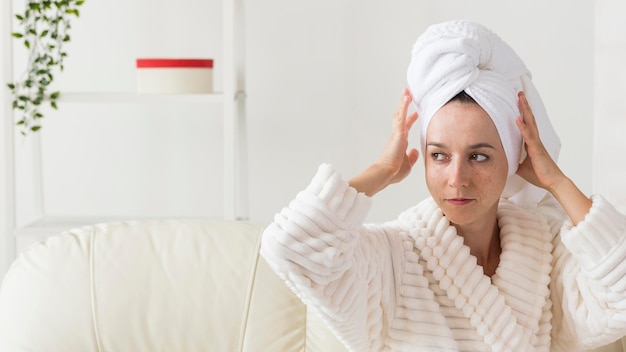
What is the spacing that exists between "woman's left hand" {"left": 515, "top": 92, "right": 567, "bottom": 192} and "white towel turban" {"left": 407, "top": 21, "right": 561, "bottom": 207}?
0.01 meters

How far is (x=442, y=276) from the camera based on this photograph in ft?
5.65

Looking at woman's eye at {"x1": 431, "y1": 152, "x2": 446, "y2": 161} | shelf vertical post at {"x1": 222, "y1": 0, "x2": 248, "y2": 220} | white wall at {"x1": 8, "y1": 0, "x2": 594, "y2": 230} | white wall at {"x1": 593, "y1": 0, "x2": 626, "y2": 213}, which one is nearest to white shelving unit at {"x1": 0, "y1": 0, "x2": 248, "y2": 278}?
shelf vertical post at {"x1": 222, "y1": 0, "x2": 248, "y2": 220}

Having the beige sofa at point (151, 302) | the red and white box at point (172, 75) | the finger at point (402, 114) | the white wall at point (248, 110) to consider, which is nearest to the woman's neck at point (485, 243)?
the finger at point (402, 114)

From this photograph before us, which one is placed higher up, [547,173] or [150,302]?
[547,173]

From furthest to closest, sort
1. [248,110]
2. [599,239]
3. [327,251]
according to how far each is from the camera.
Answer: [248,110]
[599,239]
[327,251]

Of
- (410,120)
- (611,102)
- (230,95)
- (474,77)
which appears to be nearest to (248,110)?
(230,95)

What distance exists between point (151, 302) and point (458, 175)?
705 mm

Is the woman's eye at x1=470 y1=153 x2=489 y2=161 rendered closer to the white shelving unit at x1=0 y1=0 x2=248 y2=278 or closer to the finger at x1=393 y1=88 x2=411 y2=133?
the finger at x1=393 y1=88 x2=411 y2=133

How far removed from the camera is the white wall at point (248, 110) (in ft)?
10.6

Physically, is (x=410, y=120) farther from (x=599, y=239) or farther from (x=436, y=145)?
(x=599, y=239)

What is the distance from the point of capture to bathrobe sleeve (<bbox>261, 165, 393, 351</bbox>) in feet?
4.88

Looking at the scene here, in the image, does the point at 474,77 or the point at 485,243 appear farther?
the point at 485,243

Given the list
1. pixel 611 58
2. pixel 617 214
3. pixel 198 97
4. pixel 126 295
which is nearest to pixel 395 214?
pixel 198 97

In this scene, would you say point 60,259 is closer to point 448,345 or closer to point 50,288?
point 50,288
